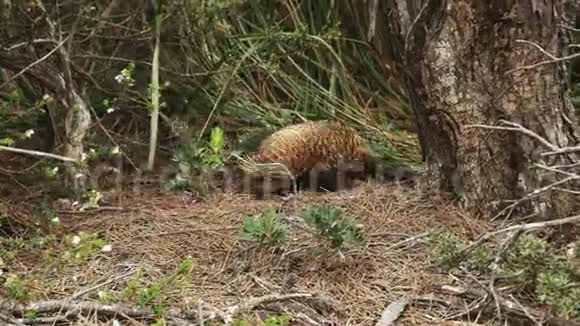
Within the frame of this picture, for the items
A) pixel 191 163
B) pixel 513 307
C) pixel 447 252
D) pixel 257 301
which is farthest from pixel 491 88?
pixel 191 163

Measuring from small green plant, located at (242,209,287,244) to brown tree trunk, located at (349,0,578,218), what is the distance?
0.84 meters

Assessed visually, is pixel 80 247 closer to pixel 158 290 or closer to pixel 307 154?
pixel 158 290

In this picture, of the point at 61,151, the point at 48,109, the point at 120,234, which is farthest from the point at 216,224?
the point at 48,109

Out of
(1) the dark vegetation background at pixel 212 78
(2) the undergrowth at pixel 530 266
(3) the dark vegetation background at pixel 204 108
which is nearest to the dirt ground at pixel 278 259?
(3) the dark vegetation background at pixel 204 108

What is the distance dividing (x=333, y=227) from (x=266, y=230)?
0.21 metres

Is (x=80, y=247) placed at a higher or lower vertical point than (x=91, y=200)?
lower

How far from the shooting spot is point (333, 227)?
2688 millimetres

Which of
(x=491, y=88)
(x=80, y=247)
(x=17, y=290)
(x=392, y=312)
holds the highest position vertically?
(x=491, y=88)

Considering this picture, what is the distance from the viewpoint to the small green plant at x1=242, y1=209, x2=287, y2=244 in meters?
2.72

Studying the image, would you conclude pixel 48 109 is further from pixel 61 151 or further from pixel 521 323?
pixel 521 323

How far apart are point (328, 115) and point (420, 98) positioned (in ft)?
4.49

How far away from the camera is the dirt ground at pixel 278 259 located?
2.63 meters

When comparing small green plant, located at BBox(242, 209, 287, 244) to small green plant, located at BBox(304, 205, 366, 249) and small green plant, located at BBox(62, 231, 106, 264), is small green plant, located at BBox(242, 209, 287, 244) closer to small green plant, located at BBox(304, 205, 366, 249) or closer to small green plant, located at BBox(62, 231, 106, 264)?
small green plant, located at BBox(304, 205, 366, 249)

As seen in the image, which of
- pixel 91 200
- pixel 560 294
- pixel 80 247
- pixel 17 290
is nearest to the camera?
pixel 560 294
